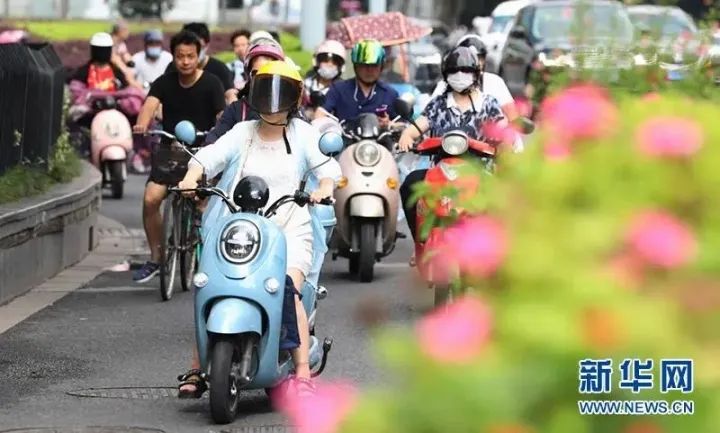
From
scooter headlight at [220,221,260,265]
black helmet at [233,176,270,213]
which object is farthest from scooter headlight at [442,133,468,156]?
scooter headlight at [220,221,260,265]

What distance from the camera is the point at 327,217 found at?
35.1 ft

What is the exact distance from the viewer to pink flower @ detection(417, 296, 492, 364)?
256cm

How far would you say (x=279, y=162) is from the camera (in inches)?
325

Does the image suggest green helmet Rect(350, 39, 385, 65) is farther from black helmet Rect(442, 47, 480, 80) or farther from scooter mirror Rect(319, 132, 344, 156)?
scooter mirror Rect(319, 132, 344, 156)

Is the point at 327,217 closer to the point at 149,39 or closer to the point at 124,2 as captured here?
the point at 149,39

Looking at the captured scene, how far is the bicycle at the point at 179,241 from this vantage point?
40.4 ft

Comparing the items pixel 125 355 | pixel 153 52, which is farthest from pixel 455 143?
pixel 153 52

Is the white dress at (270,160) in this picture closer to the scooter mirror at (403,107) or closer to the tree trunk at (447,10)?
the scooter mirror at (403,107)

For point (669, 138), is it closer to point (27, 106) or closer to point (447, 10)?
point (27, 106)

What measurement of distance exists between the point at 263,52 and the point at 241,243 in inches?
112

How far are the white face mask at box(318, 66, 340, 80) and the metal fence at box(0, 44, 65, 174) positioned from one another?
2.15 m

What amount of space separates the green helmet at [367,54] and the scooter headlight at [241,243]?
647cm

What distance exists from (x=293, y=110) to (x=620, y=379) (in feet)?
18.6

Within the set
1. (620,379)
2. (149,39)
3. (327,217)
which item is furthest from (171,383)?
(149,39)
